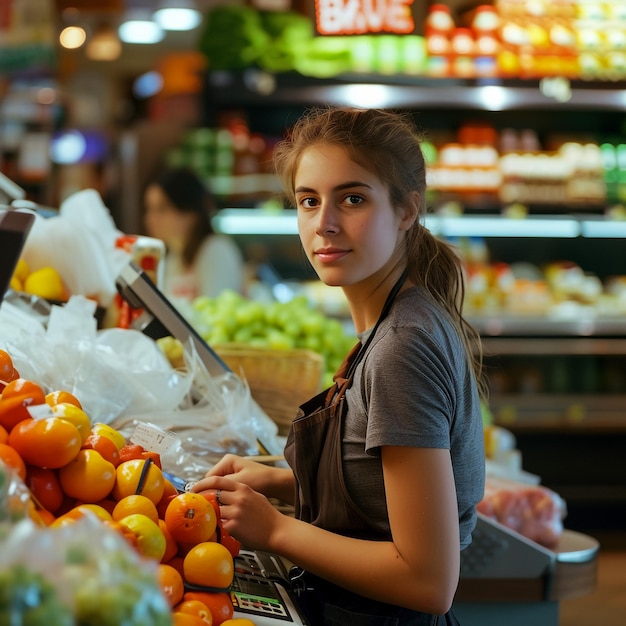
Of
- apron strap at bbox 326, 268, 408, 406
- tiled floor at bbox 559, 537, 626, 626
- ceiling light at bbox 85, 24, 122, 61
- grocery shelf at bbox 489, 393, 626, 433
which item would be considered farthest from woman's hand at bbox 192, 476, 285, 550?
ceiling light at bbox 85, 24, 122, 61

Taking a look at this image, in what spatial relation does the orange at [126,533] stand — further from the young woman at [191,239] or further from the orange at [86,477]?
the young woman at [191,239]

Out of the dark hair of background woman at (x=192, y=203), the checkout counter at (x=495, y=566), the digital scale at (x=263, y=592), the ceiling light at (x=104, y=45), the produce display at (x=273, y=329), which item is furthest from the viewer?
the ceiling light at (x=104, y=45)

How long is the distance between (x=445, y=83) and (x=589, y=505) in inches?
103

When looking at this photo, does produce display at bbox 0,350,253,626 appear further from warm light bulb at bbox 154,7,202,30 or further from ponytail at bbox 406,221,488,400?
warm light bulb at bbox 154,7,202,30

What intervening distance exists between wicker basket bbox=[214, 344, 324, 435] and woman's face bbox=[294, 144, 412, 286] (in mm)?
811

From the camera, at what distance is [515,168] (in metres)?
5.81

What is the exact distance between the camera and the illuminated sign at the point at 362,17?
4.84 meters

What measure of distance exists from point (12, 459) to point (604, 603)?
3.73 metres

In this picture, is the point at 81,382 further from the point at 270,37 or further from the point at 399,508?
the point at 270,37

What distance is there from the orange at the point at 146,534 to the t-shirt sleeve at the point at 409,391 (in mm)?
339

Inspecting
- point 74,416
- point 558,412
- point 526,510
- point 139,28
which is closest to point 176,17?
point 139,28

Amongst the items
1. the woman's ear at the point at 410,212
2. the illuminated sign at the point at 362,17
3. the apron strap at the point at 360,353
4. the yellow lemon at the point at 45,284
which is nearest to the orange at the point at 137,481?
the apron strap at the point at 360,353

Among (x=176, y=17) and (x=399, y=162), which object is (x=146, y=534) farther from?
(x=176, y=17)

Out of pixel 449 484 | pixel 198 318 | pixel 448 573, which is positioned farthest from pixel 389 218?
pixel 198 318
